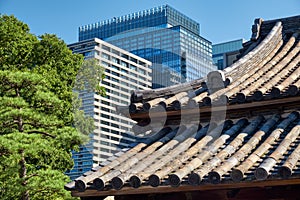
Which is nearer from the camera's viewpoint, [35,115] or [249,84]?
[249,84]

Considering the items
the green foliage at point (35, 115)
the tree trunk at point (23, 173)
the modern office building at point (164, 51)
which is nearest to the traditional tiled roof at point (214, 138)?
the modern office building at point (164, 51)

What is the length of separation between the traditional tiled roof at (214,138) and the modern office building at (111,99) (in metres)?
0.69

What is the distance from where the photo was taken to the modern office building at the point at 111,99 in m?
9.62

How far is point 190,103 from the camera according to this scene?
5945mm

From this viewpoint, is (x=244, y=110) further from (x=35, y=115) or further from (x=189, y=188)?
(x=35, y=115)

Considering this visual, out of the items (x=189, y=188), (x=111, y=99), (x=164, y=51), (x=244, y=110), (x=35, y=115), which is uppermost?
(x=164, y=51)

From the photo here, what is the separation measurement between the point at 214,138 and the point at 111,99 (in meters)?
6.78

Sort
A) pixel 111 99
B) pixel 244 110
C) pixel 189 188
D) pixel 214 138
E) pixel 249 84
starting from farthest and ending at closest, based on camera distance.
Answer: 1. pixel 111 99
2. pixel 249 84
3. pixel 244 110
4. pixel 214 138
5. pixel 189 188

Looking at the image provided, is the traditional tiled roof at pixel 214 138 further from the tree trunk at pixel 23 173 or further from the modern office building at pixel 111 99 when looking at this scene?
the tree trunk at pixel 23 173

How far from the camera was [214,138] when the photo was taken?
19.2 feet

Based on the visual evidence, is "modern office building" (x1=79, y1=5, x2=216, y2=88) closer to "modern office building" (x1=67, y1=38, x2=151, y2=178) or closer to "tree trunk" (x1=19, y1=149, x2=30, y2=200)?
"modern office building" (x1=67, y1=38, x2=151, y2=178)

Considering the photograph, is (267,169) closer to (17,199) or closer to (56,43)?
(17,199)

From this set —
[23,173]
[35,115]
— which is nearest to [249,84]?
[35,115]

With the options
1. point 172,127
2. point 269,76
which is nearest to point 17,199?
point 172,127
